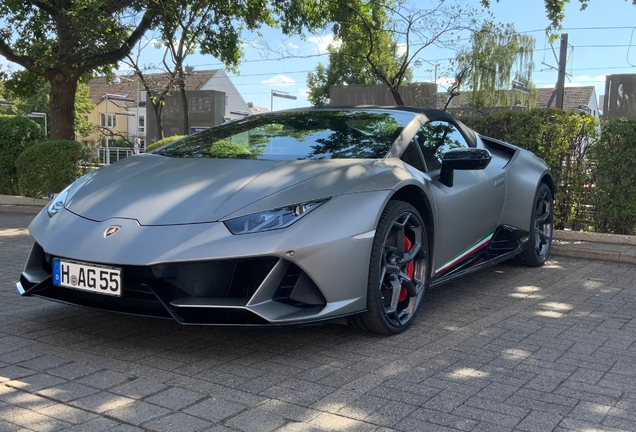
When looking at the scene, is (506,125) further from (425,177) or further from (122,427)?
(122,427)

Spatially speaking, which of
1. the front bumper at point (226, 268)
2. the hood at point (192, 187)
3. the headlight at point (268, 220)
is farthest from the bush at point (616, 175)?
the headlight at point (268, 220)

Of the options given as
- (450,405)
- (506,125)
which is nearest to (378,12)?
(506,125)

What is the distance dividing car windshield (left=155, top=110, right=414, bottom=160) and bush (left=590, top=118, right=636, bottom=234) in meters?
3.58

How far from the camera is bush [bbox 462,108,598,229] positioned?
7168mm

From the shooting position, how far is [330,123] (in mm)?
4309

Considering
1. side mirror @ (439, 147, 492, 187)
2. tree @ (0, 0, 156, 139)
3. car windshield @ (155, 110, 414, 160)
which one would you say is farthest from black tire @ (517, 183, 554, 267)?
tree @ (0, 0, 156, 139)

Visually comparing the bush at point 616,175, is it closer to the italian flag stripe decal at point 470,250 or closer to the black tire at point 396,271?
the italian flag stripe decal at point 470,250

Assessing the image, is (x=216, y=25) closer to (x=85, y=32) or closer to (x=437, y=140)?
(x=85, y=32)

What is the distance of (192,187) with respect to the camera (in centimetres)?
341

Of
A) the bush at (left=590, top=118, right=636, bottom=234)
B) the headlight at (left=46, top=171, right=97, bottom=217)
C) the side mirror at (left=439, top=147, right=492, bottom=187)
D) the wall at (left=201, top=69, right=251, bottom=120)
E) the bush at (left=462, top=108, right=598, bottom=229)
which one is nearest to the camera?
the headlight at (left=46, top=171, right=97, bottom=217)

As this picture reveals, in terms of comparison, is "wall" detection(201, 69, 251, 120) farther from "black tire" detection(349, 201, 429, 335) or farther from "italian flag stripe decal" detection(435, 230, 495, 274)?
"black tire" detection(349, 201, 429, 335)

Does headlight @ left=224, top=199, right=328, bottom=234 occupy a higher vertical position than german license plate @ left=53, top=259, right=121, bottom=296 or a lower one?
higher

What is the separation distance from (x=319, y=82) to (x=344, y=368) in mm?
51563

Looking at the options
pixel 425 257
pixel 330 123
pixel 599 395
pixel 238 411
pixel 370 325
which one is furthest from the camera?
pixel 330 123
